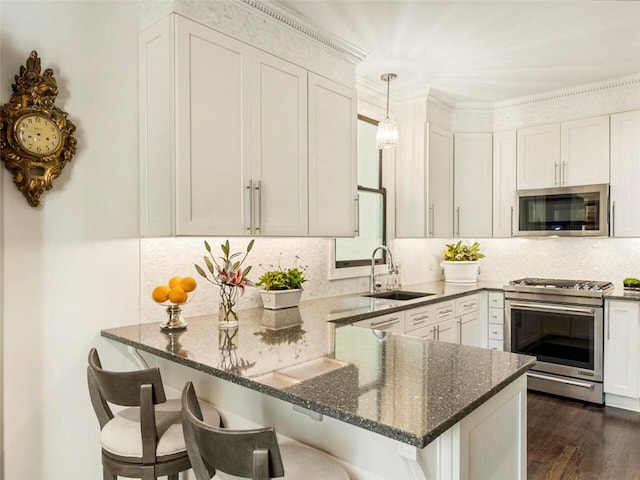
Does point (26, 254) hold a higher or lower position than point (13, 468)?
higher

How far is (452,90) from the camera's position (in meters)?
4.05

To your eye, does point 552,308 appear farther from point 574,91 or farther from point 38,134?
point 38,134

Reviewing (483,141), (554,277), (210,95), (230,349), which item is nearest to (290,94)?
(210,95)

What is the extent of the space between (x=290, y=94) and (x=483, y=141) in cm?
265

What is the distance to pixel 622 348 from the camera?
3445mm

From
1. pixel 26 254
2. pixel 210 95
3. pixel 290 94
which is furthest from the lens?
pixel 290 94

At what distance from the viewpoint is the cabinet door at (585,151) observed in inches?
151

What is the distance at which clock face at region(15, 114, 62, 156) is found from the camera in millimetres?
1811

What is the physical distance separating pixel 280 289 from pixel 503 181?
288 cm

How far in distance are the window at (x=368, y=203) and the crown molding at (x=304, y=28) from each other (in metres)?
0.76

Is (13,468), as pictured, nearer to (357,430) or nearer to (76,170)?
(76,170)

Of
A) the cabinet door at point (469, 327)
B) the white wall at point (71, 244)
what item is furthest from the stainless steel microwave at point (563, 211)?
the white wall at point (71, 244)

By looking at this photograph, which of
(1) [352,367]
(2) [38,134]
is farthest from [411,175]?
(2) [38,134]

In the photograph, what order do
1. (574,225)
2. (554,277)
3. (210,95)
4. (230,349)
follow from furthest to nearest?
(554,277), (574,225), (210,95), (230,349)
